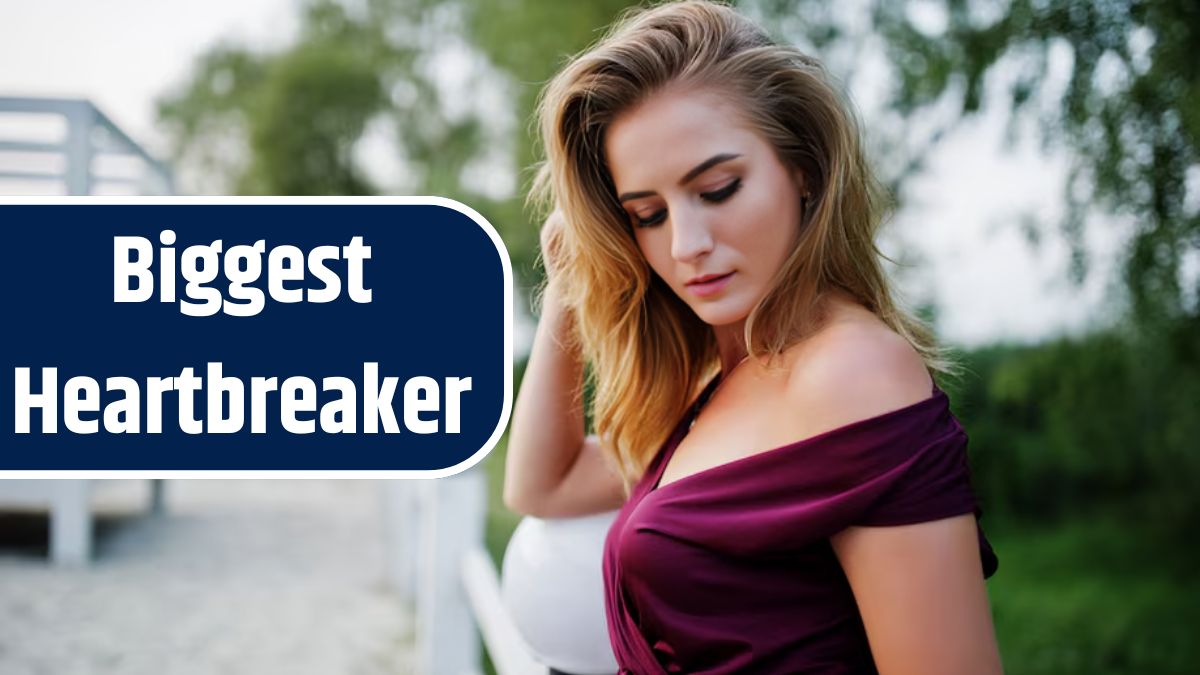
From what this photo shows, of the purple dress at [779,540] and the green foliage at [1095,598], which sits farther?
the green foliage at [1095,598]

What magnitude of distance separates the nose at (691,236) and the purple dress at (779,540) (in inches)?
9.5

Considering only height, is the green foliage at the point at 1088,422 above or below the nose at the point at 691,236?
below

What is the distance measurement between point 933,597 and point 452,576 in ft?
7.95

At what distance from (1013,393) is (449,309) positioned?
2.56 m

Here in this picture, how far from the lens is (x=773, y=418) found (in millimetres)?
1107

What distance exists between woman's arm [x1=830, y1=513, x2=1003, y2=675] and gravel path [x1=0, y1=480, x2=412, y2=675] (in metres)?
2.98

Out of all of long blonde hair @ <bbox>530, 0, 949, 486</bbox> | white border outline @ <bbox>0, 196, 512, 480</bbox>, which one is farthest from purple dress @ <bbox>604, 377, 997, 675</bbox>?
white border outline @ <bbox>0, 196, 512, 480</bbox>

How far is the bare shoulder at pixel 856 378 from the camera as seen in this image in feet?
3.30

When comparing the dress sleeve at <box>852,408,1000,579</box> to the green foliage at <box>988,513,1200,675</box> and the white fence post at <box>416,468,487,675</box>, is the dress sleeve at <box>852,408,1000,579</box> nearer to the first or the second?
the white fence post at <box>416,468,487,675</box>

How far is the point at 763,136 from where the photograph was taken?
1163 millimetres

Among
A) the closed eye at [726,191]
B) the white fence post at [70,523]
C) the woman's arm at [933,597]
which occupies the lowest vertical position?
the white fence post at [70,523]

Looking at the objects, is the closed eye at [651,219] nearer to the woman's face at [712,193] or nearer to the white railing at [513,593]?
the woman's face at [712,193]

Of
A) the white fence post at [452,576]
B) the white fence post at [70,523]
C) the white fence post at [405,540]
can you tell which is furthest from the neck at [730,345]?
the white fence post at [70,523]

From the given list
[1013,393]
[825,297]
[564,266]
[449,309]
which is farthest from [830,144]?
[1013,393]
